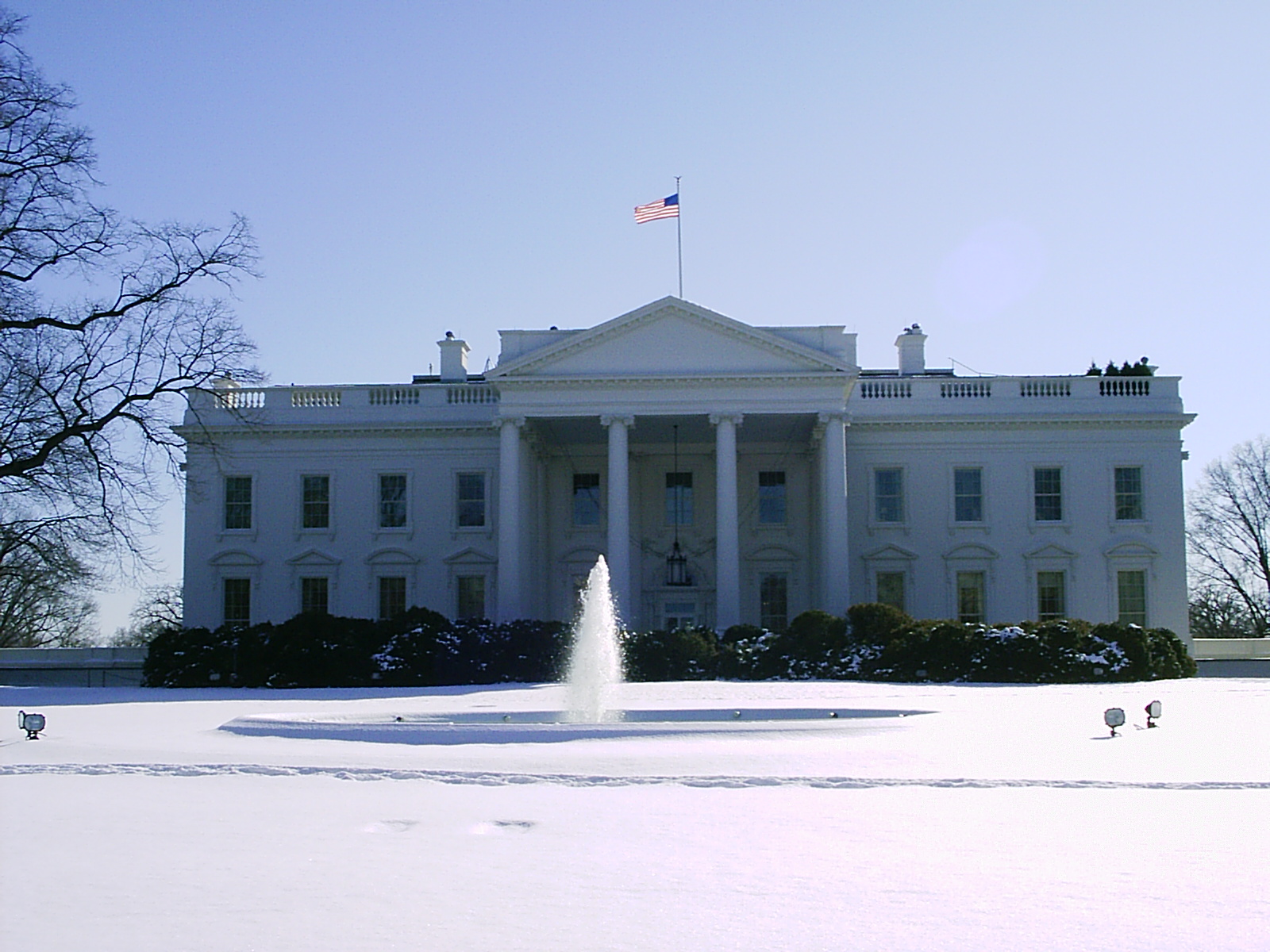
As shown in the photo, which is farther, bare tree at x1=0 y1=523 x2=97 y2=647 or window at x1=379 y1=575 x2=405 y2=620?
window at x1=379 y1=575 x2=405 y2=620

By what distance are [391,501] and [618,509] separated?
9129 mm

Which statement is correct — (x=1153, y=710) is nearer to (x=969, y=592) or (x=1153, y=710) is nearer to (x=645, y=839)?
(x=645, y=839)

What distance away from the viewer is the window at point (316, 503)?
44094 mm

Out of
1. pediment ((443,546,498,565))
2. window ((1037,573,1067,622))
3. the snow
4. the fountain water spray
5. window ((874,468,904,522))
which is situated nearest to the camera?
the snow

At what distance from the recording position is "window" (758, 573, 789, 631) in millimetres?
43875

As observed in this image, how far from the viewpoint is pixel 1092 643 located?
31.0 m

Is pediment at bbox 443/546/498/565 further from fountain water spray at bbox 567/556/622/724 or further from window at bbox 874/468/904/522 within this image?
fountain water spray at bbox 567/556/622/724

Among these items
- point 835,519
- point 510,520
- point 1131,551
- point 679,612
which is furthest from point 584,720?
point 1131,551

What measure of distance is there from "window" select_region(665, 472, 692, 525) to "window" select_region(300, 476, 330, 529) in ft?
37.5

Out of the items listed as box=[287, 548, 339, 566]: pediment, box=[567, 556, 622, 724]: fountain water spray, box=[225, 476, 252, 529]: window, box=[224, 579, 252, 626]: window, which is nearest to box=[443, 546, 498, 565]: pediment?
box=[287, 548, 339, 566]: pediment

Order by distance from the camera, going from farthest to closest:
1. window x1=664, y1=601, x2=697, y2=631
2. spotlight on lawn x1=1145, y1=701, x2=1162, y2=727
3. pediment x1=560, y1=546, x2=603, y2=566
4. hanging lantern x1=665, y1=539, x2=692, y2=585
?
pediment x1=560, y1=546, x2=603, y2=566, window x1=664, y1=601, x2=697, y2=631, hanging lantern x1=665, y1=539, x2=692, y2=585, spotlight on lawn x1=1145, y1=701, x2=1162, y2=727

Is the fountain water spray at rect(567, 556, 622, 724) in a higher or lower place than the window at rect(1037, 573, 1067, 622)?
lower

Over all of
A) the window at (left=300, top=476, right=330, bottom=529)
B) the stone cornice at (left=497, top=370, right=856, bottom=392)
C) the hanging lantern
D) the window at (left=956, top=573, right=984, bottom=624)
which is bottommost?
the window at (left=956, top=573, right=984, bottom=624)

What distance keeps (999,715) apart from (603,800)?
1010cm
